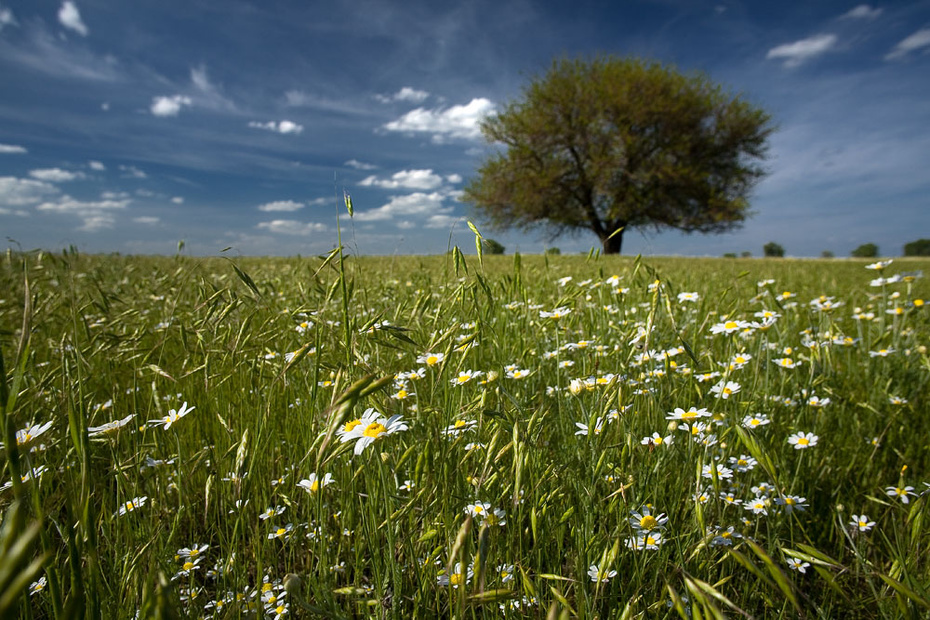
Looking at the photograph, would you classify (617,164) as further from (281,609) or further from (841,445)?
(281,609)

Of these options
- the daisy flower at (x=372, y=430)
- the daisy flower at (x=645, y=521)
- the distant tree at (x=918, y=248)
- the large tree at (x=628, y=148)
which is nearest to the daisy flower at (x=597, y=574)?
the daisy flower at (x=645, y=521)

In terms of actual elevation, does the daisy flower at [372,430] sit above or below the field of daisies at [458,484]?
above

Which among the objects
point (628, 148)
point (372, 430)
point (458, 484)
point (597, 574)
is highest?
point (628, 148)

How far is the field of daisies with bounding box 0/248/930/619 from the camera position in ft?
2.85

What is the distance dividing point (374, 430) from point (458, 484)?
11.8 inches

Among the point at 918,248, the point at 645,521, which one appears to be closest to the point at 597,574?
the point at 645,521

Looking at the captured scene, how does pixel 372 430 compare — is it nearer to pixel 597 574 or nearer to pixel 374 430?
pixel 374 430

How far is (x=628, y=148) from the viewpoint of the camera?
19969mm

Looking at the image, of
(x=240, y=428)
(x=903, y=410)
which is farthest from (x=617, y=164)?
(x=240, y=428)

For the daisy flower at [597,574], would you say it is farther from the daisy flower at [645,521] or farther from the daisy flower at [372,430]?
the daisy flower at [372,430]

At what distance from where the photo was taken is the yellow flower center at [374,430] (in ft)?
3.05

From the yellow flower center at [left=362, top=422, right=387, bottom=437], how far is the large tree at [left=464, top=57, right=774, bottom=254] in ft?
61.6

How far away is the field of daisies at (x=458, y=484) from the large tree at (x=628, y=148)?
17804 millimetres

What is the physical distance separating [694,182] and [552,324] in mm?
20871
